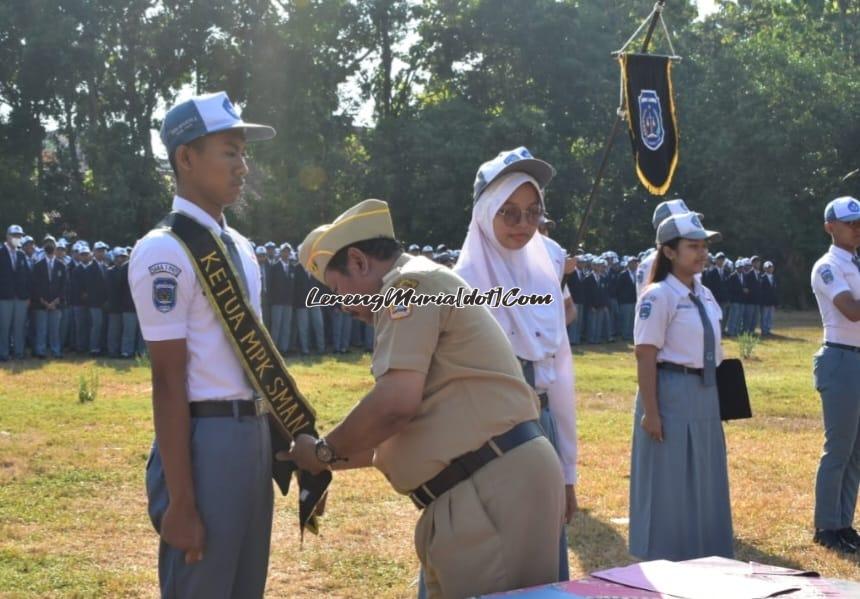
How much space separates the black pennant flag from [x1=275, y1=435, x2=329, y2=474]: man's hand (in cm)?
403

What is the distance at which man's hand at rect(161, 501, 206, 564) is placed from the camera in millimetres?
2891

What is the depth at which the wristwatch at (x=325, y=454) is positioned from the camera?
279cm

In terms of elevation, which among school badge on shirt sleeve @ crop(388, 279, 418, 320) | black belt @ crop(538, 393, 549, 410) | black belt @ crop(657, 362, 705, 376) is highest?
school badge on shirt sleeve @ crop(388, 279, 418, 320)

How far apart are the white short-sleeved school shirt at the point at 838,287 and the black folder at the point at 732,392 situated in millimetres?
1112

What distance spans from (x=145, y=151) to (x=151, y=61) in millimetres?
2975

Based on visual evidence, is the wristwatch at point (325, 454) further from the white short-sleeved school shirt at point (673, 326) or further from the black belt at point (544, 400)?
the white short-sleeved school shirt at point (673, 326)

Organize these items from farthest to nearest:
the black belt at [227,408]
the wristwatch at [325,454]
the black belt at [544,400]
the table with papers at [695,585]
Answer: the black belt at [544,400]
the black belt at [227,408]
the wristwatch at [325,454]
the table with papers at [695,585]

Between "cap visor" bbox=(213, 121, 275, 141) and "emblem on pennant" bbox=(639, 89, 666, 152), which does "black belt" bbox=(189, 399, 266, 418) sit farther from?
"emblem on pennant" bbox=(639, 89, 666, 152)

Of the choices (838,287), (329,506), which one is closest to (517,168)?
(838,287)

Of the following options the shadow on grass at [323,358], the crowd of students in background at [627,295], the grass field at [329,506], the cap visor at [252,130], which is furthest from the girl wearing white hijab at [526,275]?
the crowd of students in background at [627,295]

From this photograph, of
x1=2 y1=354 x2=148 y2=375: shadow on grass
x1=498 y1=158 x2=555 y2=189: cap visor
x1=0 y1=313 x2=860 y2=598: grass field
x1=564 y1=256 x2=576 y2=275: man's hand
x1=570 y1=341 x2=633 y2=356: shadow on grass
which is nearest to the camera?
x1=498 y1=158 x2=555 y2=189: cap visor

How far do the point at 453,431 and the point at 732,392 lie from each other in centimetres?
316

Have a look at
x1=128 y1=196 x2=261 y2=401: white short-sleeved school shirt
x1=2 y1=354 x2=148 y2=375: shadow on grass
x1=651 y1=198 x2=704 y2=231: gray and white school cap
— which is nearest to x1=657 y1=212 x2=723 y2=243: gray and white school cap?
x1=651 y1=198 x2=704 y2=231: gray and white school cap

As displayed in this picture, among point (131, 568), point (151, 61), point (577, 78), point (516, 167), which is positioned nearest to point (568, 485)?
point (516, 167)
